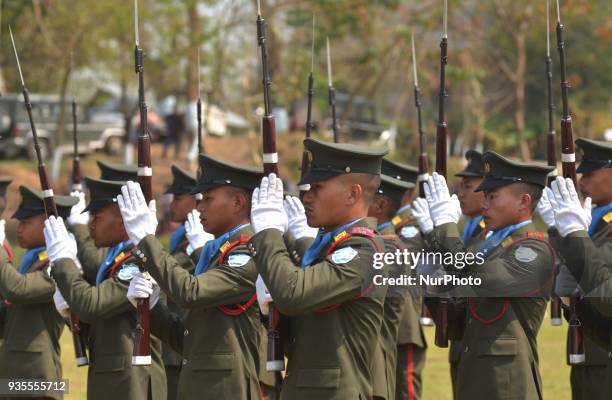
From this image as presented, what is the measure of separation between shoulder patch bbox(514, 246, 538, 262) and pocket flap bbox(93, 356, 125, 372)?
250cm

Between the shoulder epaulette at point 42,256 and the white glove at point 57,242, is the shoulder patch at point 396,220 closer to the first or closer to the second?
the shoulder epaulette at point 42,256

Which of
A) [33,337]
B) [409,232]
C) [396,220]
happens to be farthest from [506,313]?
[33,337]

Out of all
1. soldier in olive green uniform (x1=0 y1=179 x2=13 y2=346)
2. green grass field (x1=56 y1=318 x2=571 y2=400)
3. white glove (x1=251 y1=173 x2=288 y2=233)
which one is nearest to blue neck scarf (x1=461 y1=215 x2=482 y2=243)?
green grass field (x1=56 y1=318 x2=571 y2=400)

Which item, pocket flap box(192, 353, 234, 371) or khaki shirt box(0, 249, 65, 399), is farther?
khaki shirt box(0, 249, 65, 399)

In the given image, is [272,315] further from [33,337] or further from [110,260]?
[33,337]

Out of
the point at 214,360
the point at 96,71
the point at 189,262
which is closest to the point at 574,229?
the point at 214,360

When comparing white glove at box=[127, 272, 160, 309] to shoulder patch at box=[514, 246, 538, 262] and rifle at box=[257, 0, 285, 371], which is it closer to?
rifle at box=[257, 0, 285, 371]

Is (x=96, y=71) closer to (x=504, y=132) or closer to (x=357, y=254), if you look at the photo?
(x=504, y=132)

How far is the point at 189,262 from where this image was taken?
8.18m

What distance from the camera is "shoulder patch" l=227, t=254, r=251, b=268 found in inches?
249

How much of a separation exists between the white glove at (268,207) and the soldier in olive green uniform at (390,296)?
0.64m

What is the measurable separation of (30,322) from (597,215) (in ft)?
13.1

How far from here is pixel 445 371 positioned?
13.3 m

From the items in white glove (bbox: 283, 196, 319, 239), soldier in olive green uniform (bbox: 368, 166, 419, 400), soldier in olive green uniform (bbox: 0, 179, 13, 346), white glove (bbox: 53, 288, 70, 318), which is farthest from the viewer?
soldier in olive green uniform (bbox: 0, 179, 13, 346)
